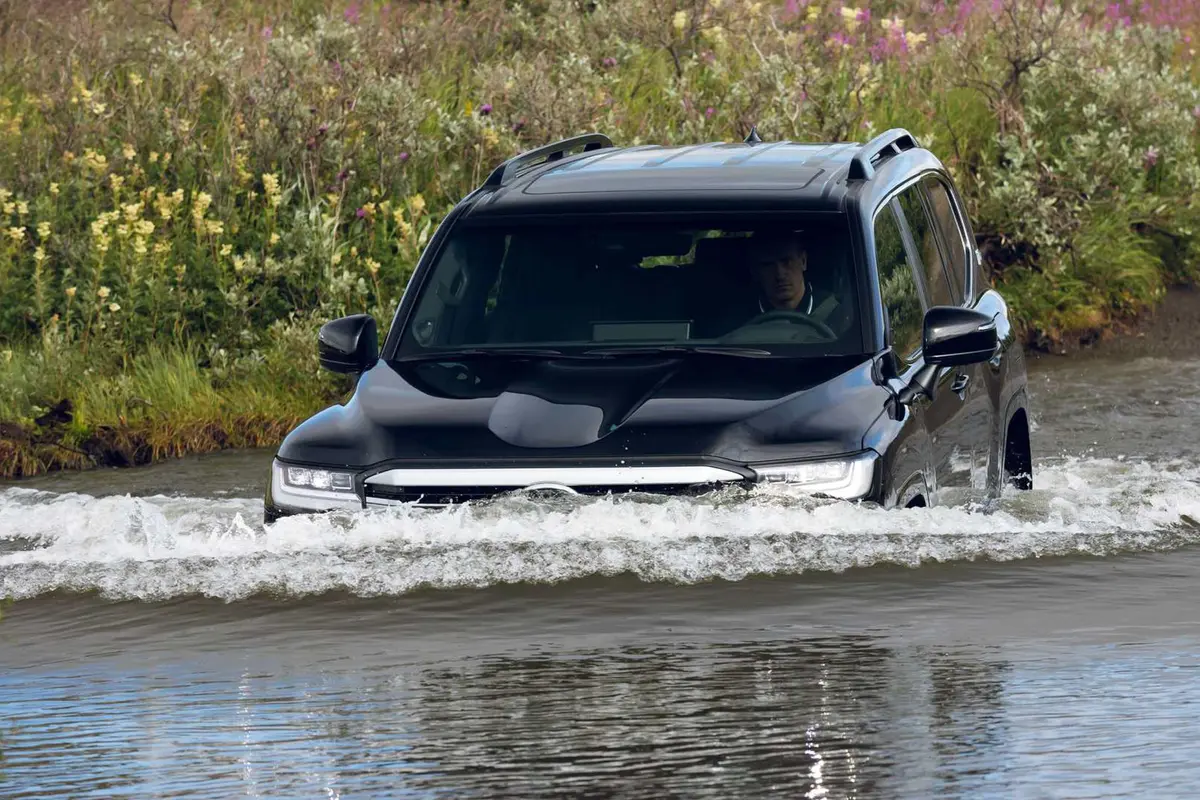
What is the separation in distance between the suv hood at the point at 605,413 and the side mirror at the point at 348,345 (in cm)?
31

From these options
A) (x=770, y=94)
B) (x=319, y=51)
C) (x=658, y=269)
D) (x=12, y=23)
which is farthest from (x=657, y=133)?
(x=658, y=269)

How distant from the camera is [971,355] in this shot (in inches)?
299

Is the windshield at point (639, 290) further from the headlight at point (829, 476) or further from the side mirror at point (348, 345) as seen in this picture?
the headlight at point (829, 476)

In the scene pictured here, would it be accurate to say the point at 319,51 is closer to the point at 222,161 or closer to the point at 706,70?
the point at 222,161

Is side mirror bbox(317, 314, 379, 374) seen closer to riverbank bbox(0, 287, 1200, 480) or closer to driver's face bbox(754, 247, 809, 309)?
driver's face bbox(754, 247, 809, 309)

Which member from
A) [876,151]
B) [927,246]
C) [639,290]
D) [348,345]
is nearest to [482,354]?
[348,345]

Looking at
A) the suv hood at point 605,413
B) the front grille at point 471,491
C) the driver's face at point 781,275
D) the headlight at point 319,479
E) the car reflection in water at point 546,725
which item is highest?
the driver's face at point 781,275

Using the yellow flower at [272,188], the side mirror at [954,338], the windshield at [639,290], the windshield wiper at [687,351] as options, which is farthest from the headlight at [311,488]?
the yellow flower at [272,188]

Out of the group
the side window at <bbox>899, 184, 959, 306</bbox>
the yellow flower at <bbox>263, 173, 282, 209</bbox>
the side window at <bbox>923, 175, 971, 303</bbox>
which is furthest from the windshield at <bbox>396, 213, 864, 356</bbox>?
the yellow flower at <bbox>263, 173, 282, 209</bbox>

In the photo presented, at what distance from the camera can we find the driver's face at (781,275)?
25.7 feet

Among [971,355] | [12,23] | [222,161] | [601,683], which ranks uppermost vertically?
[12,23]

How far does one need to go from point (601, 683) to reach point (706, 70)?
11930 mm

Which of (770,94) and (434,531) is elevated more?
(770,94)

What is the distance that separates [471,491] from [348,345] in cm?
111
